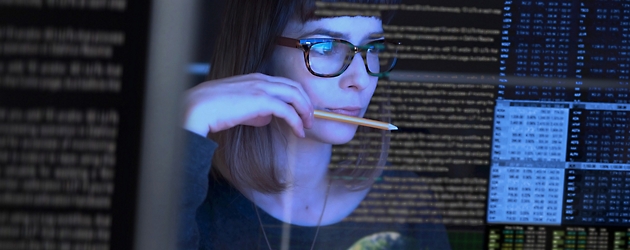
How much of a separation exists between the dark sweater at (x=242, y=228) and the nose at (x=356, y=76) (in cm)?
15

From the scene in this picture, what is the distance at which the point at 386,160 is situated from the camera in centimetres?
101

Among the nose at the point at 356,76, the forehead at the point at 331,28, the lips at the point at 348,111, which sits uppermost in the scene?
the forehead at the point at 331,28

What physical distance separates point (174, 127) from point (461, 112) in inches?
17.0

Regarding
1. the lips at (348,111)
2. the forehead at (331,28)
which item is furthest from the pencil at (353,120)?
the forehead at (331,28)

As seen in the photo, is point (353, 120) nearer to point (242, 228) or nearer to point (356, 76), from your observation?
point (356, 76)

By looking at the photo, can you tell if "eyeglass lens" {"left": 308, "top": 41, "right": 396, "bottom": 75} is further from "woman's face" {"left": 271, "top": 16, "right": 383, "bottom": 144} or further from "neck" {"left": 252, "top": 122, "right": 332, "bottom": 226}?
"neck" {"left": 252, "top": 122, "right": 332, "bottom": 226}

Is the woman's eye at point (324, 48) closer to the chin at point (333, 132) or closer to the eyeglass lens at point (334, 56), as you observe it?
the eyeglass lens at point (334, 56)

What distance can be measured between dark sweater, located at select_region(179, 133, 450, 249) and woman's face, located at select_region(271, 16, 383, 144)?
12 centimetres

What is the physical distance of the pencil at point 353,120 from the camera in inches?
38.4

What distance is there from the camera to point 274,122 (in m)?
0.98

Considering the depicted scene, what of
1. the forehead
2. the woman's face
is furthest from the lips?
the forehead

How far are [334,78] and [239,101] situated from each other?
0.14 meters

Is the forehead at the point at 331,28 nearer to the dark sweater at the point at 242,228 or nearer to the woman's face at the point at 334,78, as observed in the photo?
the woman's face at the point at 334,78

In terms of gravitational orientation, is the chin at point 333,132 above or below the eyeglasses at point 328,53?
below
